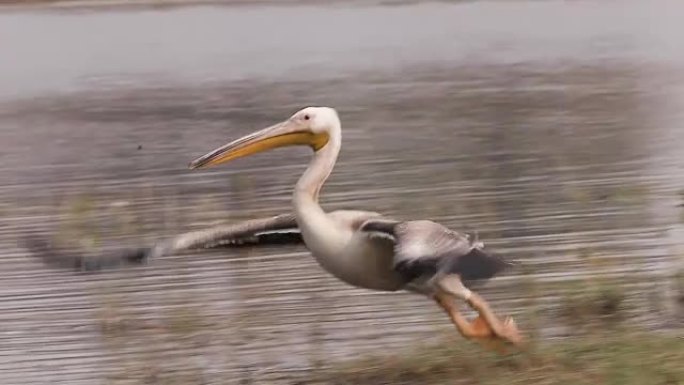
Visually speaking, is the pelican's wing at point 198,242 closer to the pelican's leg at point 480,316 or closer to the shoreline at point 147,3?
the pelican's leg at point 480,316

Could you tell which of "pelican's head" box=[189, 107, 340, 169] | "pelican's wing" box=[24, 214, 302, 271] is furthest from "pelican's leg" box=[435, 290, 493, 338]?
"pelican's head" box=[189, 107, 340, 169]

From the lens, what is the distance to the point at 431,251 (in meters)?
5.47

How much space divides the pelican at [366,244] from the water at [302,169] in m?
0.51

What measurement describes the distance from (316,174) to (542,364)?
1.16 metres

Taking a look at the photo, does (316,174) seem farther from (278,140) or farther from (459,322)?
(459,322)

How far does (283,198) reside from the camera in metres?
9.32

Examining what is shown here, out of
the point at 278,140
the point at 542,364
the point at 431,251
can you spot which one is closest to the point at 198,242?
the point at 278,140

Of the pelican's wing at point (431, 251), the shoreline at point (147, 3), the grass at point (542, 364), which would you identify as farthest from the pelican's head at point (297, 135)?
the shoreline at point (147, 3)

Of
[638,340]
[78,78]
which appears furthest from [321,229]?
[78,78]

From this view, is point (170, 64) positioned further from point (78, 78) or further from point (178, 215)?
point (178, 215)

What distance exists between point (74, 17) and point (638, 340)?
1838 centimetres

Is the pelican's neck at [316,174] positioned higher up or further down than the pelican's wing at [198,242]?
higher up

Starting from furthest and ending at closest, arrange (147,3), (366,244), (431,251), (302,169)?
(147,3) → (302,169) → (366,244) → (431,251)

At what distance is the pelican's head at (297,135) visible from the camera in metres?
6.00
